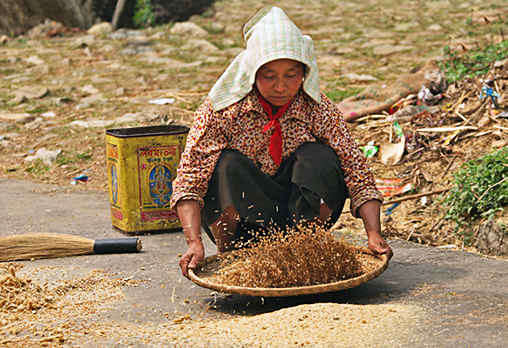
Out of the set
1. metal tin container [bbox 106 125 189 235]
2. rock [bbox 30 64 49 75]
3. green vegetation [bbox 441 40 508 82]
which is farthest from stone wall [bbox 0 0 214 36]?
metal tin container [bbox 106 125 189 235]

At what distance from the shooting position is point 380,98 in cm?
555

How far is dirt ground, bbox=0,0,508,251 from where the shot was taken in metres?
4.45

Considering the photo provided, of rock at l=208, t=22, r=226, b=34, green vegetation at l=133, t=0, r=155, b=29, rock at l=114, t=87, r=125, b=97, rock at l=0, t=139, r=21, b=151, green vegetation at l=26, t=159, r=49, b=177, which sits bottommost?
green vegetation at l=26, t=159, r=49, b=177

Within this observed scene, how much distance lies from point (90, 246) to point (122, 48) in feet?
22.1

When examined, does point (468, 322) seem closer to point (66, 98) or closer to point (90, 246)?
point (90, 246)

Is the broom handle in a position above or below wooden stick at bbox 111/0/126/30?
below

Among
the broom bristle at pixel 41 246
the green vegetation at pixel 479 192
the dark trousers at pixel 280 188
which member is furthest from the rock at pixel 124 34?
the dark trousers at pixel 280 188

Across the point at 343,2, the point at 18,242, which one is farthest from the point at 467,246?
the point at 343,2

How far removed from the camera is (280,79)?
2727mm

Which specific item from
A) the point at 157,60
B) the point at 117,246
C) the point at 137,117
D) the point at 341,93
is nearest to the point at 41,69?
the point at 157,60

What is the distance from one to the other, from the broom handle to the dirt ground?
139 cm

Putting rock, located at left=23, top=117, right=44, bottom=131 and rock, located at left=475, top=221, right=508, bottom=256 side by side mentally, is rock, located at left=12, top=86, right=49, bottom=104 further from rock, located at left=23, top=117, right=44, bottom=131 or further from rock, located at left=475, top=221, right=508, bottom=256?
rock, located at left=475, top=221, right=508, bottom=256

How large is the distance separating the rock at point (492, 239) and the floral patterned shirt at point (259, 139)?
3.11 feet

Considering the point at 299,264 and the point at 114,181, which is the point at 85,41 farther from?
the point at 299,264
